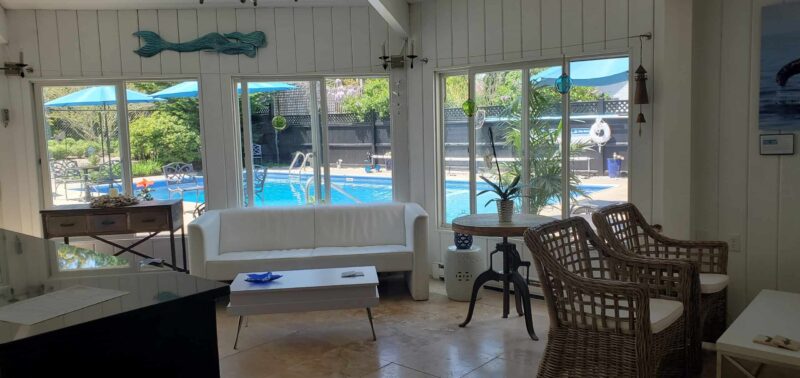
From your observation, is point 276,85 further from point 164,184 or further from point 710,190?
point 710,190

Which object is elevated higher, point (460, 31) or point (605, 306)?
point (460, 31)

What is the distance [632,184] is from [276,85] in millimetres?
3253

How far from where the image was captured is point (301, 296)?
3682mm

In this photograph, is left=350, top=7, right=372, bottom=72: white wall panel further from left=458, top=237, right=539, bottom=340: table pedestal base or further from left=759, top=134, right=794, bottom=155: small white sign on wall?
left=759, top=134, right=794, bottom=155: small white sign on wall

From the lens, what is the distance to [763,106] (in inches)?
136

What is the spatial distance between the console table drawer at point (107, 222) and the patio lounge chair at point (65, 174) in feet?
2.83

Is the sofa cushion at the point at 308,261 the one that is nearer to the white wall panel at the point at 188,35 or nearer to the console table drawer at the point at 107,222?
the console table drawer at the point at 107,222

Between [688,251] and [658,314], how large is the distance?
0.88m

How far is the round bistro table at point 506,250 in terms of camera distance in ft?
12.3

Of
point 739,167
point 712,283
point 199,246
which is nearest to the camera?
point 712,283

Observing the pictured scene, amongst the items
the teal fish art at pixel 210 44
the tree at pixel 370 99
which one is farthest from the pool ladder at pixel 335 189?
the teal fish art at pixel 210 44

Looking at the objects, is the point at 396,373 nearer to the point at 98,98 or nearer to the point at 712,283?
the point at 712,283

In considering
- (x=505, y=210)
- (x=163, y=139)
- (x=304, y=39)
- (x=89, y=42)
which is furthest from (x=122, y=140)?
(x=505, y=210)

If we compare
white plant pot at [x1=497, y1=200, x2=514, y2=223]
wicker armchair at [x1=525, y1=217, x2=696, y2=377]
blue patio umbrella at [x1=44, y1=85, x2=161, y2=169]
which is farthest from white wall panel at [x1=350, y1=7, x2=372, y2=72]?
wicker armchair at [x1=525, y1=217, x2=696, y2=377]
